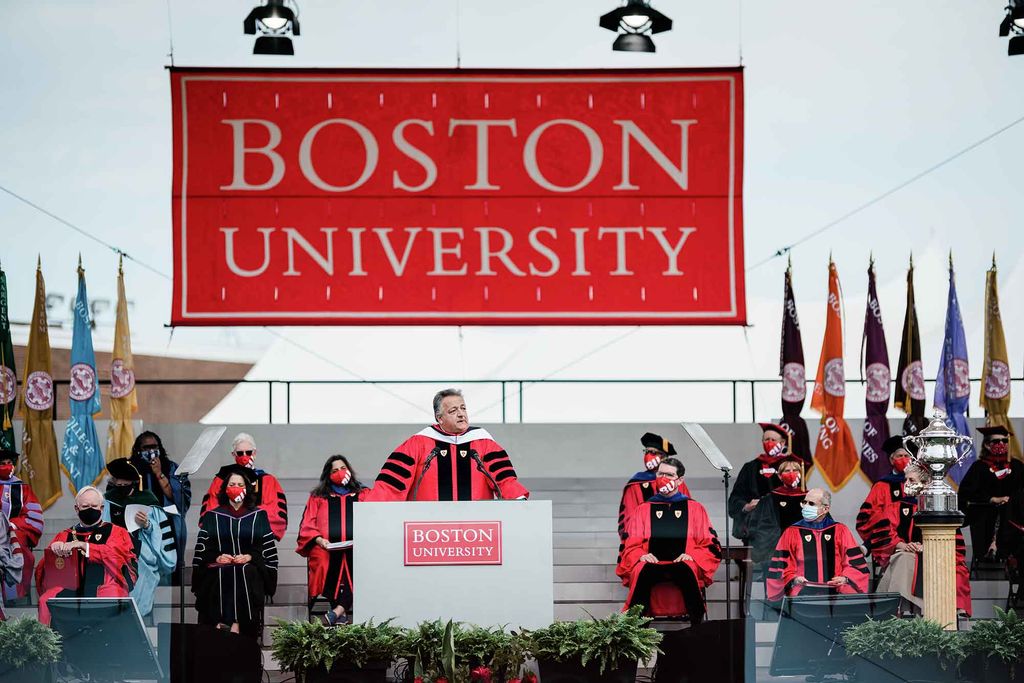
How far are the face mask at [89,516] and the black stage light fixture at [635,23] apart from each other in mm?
5143

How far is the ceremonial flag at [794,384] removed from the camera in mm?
13562

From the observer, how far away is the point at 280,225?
12172 mm

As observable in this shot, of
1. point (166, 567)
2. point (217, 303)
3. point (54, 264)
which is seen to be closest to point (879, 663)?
point (166, 567)

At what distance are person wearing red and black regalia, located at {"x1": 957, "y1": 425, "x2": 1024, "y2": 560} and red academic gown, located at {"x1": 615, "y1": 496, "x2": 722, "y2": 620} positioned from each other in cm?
233

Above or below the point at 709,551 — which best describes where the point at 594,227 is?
above

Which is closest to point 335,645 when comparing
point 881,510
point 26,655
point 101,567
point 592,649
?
point 592,649

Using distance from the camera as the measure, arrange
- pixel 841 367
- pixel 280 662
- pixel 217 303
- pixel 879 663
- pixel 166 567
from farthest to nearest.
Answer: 1. pixel 841 367
2. pixel 217 303
3. pixel 166 567
4. pixel 879 663
5. pixel 280 662

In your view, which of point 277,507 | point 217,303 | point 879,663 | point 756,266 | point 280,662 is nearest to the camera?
point 280,662

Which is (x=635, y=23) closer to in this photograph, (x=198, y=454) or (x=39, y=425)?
(x=198, y=454)

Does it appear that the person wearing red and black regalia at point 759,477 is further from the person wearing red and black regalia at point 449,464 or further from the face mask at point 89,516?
the face mask at point 89,516

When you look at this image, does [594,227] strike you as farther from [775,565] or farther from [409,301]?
[775,565]

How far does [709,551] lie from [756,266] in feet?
23.0

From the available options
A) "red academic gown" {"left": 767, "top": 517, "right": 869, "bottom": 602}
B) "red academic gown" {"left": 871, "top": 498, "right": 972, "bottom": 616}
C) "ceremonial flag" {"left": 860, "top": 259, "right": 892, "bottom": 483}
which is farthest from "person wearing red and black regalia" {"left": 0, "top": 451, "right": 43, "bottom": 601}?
"ceremonial flag" {"left": 860, "top": 259, "right": 892, "bottom": 483}

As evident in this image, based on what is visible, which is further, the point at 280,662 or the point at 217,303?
the point at 217,303
